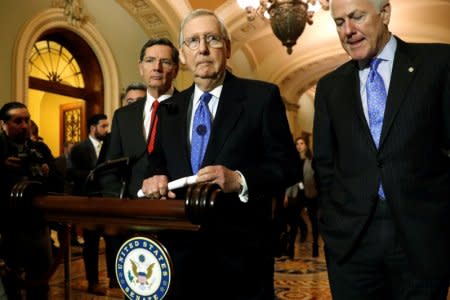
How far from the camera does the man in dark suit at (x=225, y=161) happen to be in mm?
1357

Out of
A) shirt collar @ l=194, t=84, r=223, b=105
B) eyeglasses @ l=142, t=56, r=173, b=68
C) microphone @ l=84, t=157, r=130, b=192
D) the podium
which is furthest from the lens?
eyeglasses @ l=142, t=56, r=173, b=68

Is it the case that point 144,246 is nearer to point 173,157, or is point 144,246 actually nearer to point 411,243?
point 173,157

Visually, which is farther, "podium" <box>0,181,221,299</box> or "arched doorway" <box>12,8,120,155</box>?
"arched doorway" <box>12,8,120,155</box>

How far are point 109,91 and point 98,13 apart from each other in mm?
1162

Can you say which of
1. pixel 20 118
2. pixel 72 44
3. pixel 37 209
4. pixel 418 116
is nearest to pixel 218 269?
pixel 37 209

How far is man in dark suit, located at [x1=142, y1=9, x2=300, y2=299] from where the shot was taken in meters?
1.36

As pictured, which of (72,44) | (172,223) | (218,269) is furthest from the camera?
(72,44)

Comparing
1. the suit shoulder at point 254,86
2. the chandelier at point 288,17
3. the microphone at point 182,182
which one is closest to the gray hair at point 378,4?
the suit shoulder at point 254,86

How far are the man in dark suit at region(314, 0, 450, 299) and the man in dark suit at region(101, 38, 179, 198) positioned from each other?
0.93 meters

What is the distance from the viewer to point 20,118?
3137 millimetres

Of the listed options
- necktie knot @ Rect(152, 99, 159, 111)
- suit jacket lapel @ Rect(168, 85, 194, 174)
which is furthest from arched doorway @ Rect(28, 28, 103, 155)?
suit jacket lapel @ Rect(168, 85, 194, 174)

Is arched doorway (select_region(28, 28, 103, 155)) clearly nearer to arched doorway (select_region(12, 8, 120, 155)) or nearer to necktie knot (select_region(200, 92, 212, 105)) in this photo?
arched doorway (select_region(12, 8, 120, 155))

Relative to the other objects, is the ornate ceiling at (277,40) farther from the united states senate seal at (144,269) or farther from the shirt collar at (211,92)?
the united states senate seal at (144,269)

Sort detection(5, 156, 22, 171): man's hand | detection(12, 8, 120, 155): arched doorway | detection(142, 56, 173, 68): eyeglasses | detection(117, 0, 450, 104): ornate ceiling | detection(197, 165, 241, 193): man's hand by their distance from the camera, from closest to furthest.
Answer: detection(197, 165, 241, 193): man's hand, detection(142, 56, 173, 68): eyeglasses, detection(5, 156, 22, 171): man's hand, detection(12, 8, 120, 155): arched doorway, detection(117, 0, 450, 104): ornate ceiling
